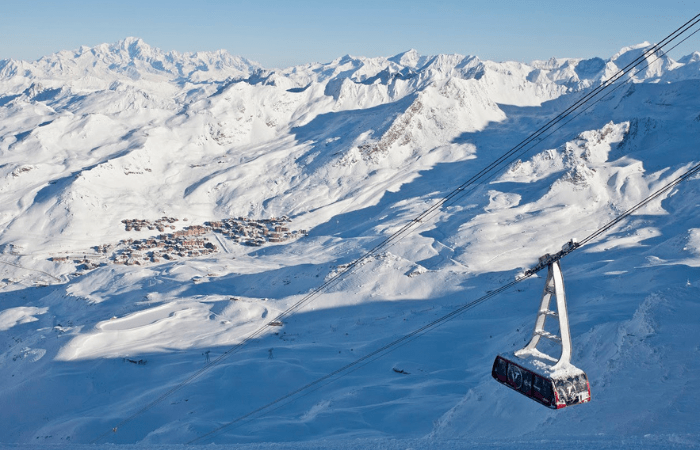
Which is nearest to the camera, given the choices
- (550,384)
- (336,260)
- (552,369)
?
(550,384)

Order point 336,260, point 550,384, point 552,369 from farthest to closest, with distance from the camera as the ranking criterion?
point 336,260
point 552,369
point 550,384

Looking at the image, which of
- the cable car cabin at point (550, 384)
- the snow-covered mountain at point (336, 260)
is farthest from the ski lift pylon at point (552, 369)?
the snow-covered mountain at point (336, 260)

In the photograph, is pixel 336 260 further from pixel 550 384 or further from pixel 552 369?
pixel 550 384

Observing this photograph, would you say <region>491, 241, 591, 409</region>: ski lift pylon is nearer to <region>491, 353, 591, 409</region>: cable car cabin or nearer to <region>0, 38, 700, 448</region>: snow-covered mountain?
<region>491, 353, 591, 409</region>: cable car cabin

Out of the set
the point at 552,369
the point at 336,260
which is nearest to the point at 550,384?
the point at 552,369

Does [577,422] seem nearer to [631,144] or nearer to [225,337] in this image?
[225,337]

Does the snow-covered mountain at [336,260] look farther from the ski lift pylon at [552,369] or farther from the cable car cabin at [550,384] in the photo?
the ski lift pylon at [552,369]

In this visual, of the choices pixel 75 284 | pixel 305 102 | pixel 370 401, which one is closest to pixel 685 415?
pixel 370 401

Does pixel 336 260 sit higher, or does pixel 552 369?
pixel 552 369
